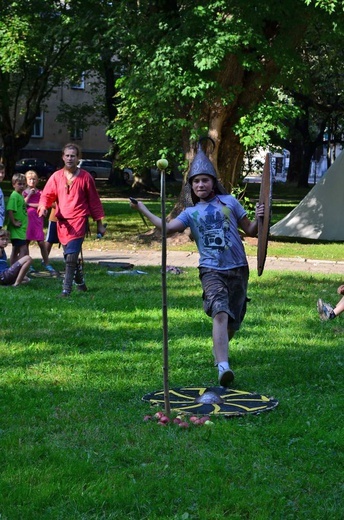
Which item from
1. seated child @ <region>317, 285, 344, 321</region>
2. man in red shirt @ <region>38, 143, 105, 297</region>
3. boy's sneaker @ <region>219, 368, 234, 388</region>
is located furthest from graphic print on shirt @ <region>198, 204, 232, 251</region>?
man in red shirt @ <region>38, 143, 105, 297</region>

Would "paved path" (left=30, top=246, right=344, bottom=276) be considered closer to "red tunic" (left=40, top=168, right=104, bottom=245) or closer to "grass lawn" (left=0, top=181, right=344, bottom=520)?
"red tunic" (left=40, top=168, right=104, bottom=245)

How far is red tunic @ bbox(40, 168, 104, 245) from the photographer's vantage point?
37.9ft

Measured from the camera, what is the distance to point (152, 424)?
582 centimetres

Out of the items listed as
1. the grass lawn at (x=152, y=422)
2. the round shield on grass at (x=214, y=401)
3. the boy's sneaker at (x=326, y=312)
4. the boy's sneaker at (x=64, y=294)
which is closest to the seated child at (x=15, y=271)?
the boy's sneaker at (x=64, y=294)

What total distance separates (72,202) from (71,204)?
27mm

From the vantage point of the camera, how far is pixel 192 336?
9.02 metres

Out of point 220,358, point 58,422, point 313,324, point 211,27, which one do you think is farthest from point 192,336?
point 211,27

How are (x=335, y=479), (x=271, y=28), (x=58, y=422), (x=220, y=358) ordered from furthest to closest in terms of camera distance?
1. (x=271, y=28)
2. (x=220, y=358)
3. (x=58, y=422)
4. (x=335, y=479)

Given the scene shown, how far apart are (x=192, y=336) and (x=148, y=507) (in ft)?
15.3

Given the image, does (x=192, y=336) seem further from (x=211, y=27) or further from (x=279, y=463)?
(x=211, y=27)

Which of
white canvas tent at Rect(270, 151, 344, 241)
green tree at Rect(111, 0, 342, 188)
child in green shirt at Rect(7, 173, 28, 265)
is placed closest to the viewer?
child in green shirt at Rect(7, 173, 28, 265)

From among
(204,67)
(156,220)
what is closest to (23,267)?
(156,220)

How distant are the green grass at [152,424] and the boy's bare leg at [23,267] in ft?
5.01

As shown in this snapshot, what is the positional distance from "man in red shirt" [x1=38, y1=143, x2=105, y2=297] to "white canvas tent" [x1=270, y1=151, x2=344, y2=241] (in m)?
11.2
